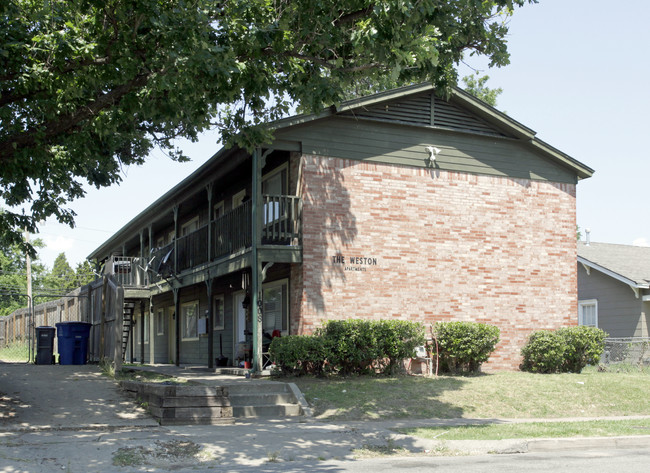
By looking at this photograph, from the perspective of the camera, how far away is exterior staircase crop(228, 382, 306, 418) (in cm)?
1275

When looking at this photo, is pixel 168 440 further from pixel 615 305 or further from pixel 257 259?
pixel 615 305

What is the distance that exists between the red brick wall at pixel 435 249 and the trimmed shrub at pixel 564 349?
0.59m

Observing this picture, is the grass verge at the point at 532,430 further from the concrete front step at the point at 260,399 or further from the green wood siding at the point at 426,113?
the green wood siding at the point at 426,113

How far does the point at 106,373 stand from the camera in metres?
15.3

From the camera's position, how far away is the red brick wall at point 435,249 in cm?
1708

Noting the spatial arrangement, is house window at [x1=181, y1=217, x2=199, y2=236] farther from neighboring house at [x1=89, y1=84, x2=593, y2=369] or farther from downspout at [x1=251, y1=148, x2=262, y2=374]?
downspout at [x1=251, y1=148, x2=262, y2=374]

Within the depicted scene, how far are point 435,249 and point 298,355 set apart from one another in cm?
509

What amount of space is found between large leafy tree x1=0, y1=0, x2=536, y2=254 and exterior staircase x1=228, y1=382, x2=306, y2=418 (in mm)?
5160

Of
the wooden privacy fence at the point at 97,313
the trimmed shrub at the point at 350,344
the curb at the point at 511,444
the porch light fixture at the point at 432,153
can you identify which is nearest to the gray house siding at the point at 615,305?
the porch light fixture at the point at 432,153

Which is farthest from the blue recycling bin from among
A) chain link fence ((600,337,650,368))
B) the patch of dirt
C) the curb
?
chain link fence ((600,337,650,368))

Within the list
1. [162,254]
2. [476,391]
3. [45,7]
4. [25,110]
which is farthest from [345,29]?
[162,254]

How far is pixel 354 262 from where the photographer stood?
17.3m

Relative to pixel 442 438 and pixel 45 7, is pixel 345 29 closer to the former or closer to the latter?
pixel 45 7

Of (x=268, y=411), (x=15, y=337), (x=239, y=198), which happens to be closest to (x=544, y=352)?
(x=268, y=411)
